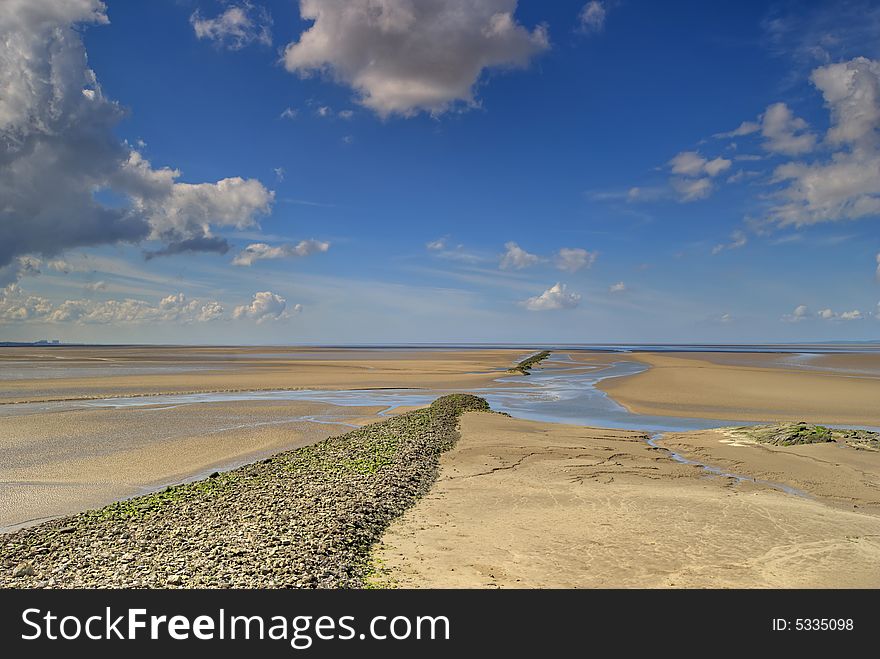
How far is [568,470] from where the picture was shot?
1659 centimetres

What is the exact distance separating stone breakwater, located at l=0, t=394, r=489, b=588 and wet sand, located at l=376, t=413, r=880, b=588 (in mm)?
804

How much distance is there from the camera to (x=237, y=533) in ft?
33.4

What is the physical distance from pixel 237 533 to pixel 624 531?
24.5 ft

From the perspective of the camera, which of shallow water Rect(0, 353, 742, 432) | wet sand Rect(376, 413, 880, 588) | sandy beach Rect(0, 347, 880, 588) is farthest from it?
shallow water Rect(0, 353, 742, 432)

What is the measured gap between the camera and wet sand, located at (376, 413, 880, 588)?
8.84 metres

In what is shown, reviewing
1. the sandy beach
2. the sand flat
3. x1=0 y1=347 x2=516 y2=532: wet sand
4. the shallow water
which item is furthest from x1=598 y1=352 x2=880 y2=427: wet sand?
x1=0 y1=347 x2=516 y2=532: wet sand

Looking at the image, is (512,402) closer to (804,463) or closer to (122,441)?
(804,463)

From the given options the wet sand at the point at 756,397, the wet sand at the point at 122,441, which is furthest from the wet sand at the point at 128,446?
the wet sand at the point at 756,397

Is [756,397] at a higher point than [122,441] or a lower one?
higher

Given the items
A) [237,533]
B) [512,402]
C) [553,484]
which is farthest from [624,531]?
[512,402]

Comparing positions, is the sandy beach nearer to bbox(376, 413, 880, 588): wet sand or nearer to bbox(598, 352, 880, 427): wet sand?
bbox(376, 413, 880, 588): wet sand
